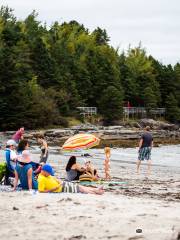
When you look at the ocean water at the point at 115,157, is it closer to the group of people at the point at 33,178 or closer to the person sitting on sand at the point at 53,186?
the group of people at the point at 33,178

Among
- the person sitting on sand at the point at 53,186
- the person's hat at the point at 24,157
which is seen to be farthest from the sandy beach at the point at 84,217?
the person's hat at the point at 24,157

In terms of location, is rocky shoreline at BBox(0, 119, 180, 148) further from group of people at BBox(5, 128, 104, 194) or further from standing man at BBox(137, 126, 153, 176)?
group of people at BBox(5, 128, 104, 194)

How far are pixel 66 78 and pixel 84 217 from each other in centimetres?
7000

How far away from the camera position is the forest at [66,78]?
64125 mm

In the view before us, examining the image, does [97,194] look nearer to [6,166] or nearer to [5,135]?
[6,166]

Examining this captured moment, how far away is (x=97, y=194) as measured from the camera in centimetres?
1367

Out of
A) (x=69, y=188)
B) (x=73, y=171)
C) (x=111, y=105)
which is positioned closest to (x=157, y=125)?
(x=111, y=105)

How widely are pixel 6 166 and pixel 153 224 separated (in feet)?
22.4

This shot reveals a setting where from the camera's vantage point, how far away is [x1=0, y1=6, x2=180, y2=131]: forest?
64.1 metres

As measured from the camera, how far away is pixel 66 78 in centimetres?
8000

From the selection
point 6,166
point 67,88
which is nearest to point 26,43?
point 67,88

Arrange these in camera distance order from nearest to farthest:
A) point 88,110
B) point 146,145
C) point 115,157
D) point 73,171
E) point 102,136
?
point 73,171, point 146,145, point 115,157, point 102,136, point 88,110

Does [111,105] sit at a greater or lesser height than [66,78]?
lesser

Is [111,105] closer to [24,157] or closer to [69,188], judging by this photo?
[24,157]
